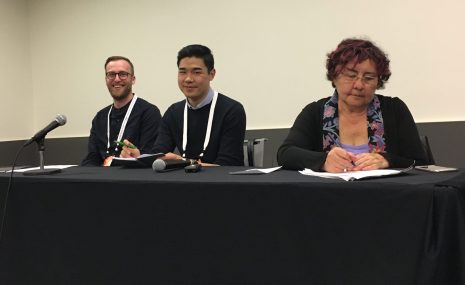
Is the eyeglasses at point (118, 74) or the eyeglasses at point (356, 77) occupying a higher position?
the eyeglasses at point (118, 74)

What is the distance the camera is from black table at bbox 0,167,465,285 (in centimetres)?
103

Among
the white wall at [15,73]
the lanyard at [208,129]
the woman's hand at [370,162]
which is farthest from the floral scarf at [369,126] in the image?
the white wall at [15,73]

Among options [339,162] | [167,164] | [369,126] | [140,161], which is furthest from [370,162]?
[140,161]

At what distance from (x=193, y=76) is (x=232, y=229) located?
4.17 feet

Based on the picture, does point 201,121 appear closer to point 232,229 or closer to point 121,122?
point 121,122

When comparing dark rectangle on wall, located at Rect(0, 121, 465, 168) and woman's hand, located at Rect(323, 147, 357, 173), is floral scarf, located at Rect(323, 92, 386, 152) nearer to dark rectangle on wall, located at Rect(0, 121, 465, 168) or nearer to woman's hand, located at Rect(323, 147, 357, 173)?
woman's hand, located at Rect(323, 147, 357, 173)

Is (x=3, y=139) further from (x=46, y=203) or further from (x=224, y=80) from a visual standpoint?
(x=46, y=203)

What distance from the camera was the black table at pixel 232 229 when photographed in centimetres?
103

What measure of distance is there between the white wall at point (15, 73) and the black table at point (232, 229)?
115 inches

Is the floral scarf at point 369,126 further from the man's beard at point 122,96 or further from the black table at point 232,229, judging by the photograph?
the man's beard at point 122,96

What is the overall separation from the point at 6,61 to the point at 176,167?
3387mm

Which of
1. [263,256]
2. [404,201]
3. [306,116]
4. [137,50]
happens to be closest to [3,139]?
Answer: [137,50]

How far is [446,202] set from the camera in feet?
3.27

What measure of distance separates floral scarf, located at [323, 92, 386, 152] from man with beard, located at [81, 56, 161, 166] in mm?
1303
